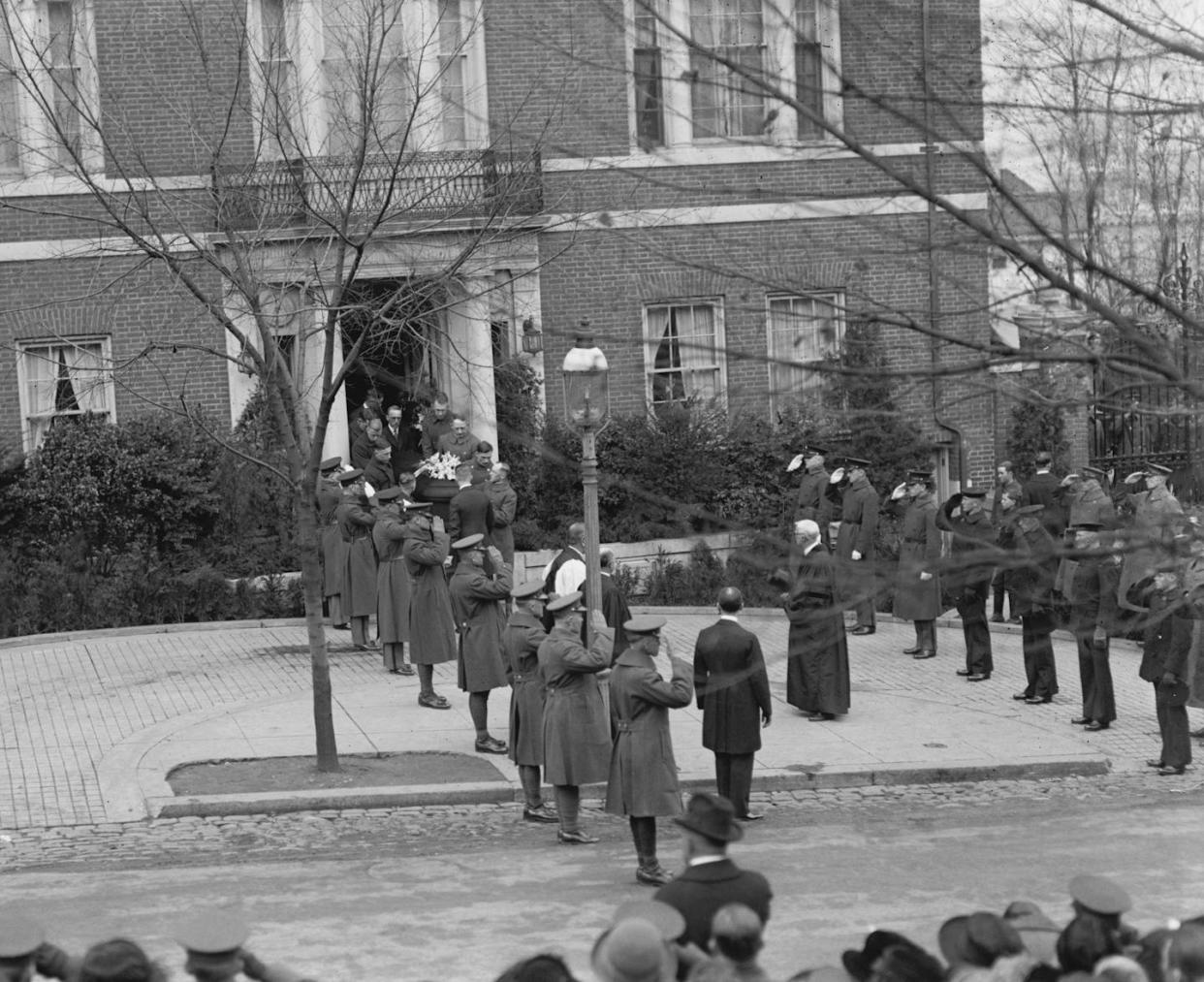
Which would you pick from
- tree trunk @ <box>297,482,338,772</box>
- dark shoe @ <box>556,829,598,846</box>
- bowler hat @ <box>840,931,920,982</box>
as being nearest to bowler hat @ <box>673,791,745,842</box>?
bowler hat @ <box>840,931,920,982</box>

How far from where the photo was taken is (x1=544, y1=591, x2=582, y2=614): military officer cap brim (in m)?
11.6

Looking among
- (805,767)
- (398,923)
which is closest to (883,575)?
(398,923)

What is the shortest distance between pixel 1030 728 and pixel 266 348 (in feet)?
24.4

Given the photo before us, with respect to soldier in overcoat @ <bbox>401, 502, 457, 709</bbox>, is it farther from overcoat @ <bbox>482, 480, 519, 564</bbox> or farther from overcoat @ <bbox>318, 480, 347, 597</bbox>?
overcoat @ <bbox>482, 480, 519, 564</bbox>

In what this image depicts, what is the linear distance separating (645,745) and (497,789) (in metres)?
2.33

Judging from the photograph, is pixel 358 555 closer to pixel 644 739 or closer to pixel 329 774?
pixel 329 774

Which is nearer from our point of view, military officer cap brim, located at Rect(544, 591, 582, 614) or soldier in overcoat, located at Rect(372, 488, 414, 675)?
military officer cap brim, located at Rect(544, 591, 582, 614)

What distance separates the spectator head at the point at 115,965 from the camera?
529cm

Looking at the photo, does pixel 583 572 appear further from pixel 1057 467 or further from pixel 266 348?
pixel 1057 467

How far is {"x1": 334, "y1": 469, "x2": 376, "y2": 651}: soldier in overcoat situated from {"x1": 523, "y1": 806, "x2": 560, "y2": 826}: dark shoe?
229 inches

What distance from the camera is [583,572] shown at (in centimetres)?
1489

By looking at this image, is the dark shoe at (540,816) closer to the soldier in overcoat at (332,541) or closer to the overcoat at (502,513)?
the soldier in overcoat at (332,541)

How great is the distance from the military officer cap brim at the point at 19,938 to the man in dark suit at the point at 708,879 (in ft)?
7.58

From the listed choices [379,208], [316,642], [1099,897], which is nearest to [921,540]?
[379,208]
